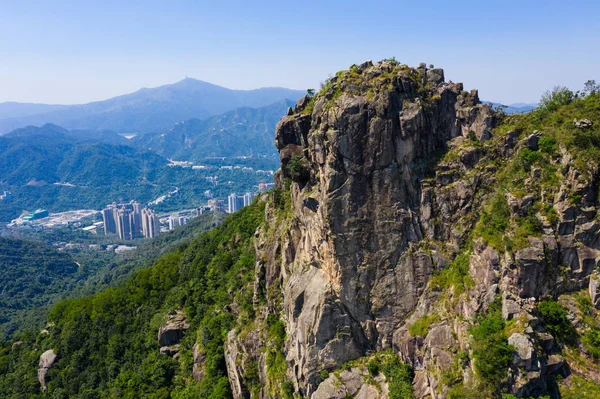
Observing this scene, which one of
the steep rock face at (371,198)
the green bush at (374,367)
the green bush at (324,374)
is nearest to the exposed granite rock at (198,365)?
the steep rock face at (371,198)

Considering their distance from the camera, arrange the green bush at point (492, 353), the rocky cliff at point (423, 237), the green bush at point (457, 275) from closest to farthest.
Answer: the green bush at point (492, 353) → the rocky cliff at point (423, 237) → the green bush at point (457, 275)

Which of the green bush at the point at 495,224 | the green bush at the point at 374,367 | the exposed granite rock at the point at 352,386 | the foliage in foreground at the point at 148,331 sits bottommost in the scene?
the foliage in foreground at the point at 148,331

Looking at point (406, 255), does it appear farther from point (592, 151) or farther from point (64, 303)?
point (64, 303)

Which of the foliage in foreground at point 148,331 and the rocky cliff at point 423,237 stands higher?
the rocky cliff at point 423,237

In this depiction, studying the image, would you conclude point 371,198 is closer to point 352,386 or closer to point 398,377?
point 398,377

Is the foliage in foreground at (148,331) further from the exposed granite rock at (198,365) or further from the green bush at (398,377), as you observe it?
the green bush at (398,377)

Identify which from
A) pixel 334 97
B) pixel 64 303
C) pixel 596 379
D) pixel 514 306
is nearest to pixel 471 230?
pixel 514 306
